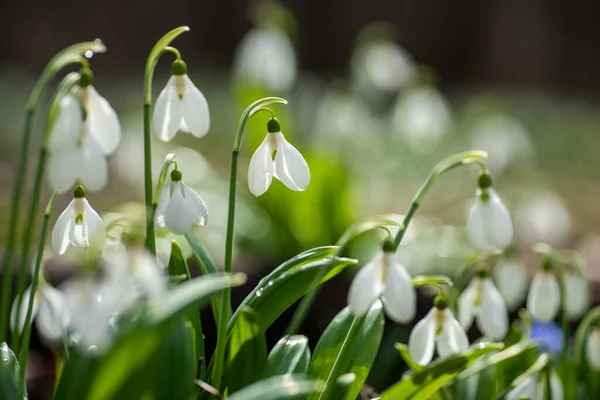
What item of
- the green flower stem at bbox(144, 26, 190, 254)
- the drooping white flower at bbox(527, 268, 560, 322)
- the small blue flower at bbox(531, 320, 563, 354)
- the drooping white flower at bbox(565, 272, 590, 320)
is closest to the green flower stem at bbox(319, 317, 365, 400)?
the green flower stem at bbox(144, 26, 190, 254)

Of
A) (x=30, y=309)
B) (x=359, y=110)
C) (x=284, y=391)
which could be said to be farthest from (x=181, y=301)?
(x=359, y=110)

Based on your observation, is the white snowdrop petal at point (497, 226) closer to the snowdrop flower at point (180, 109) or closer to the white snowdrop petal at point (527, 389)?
the white snowdrop petal at point (527, 389)

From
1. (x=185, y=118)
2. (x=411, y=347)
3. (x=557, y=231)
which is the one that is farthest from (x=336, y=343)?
(x=557, y=231)

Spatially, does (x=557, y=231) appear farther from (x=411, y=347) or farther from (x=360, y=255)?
(x=411, y=347)

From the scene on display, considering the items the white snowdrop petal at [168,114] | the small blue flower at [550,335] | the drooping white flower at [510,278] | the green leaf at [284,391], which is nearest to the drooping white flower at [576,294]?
the drooping white flower at [510,278]

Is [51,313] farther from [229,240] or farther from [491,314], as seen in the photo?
[491,314]

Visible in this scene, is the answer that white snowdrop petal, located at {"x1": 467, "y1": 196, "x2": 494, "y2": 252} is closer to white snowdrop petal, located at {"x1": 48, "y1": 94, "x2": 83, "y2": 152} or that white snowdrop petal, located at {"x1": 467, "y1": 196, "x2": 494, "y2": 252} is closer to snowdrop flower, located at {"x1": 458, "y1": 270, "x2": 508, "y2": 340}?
snowdrop flower, located at {"x1": 458, "y1": 270, "x2": 508, "y2": 340}
